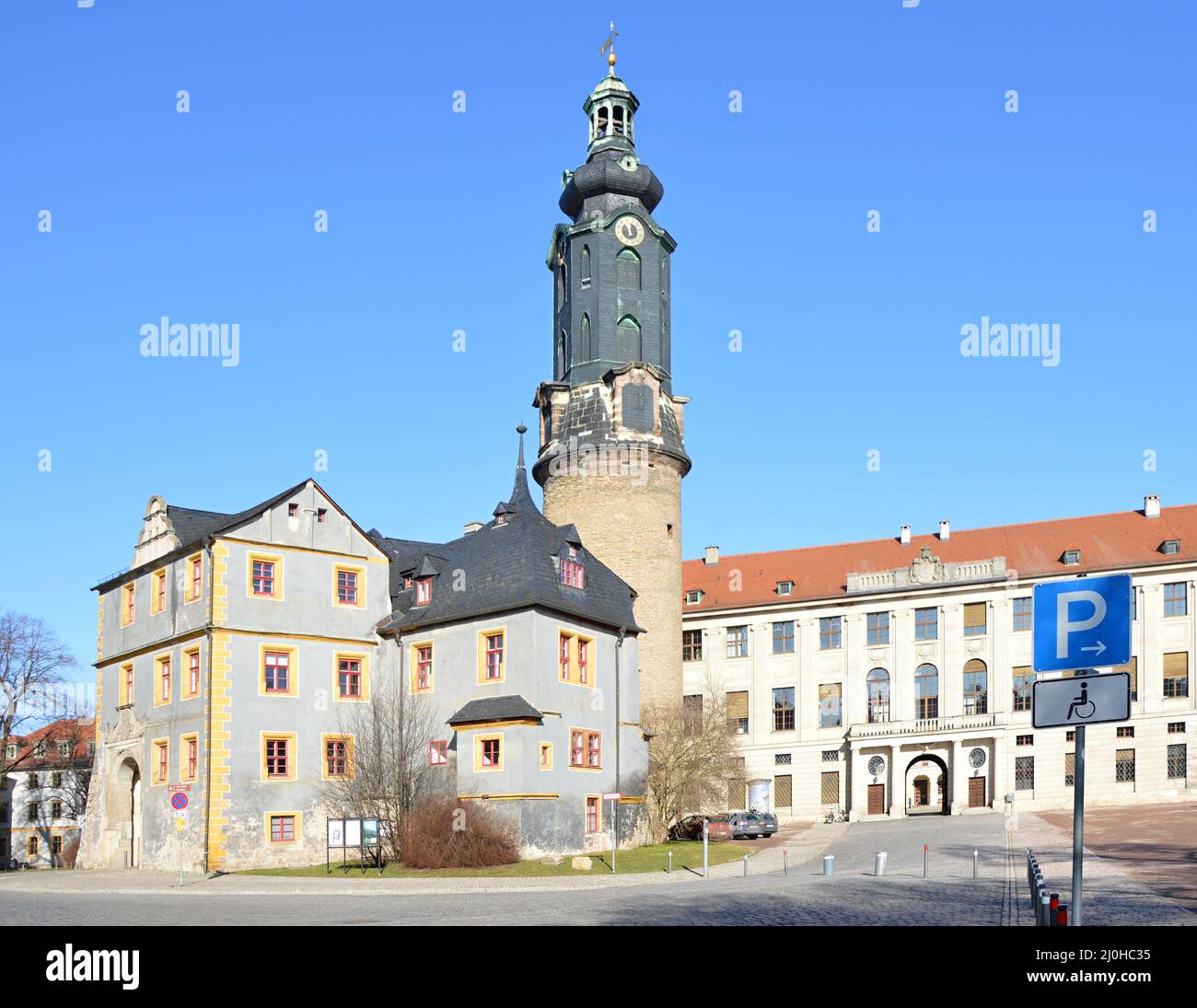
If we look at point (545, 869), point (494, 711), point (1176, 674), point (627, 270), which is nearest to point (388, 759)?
point (494, 711)

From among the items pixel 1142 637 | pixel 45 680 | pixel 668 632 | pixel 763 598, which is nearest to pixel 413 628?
pixel 668 632

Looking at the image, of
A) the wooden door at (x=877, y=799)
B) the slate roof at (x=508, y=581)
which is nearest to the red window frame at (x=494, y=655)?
the slate roof at (x=508, y=581)

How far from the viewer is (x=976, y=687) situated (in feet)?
223

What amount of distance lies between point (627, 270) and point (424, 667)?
27.0 metres

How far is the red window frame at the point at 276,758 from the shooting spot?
40062 millimetres

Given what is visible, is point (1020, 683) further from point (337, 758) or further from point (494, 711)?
point (337, 758)

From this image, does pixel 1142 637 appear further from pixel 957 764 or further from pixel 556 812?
pixel 556 812

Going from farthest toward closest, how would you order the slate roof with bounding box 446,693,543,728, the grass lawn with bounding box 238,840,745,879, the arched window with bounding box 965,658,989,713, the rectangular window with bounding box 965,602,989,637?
1. the rectangular window with bounding box 965,602,989,637
2. the arched window with bounding box 965,658,989,713
3. the slate roof with bounding box 446,693,543,728
4. the grass lawn with bounding box 238,840,745,879

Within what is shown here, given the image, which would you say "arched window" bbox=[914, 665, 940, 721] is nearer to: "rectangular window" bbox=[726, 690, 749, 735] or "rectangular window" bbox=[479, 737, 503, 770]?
"rectangular window" bbox=[726, 690, 749, 735]

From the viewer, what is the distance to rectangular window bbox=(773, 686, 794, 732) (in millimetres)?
71000

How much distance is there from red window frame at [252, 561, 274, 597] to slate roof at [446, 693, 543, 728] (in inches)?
268

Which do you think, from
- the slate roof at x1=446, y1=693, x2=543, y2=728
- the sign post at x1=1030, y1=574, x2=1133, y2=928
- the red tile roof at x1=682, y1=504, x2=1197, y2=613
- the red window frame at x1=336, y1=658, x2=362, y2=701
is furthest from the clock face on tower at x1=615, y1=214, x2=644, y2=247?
the sign post at x1=1030, y1=574, x2=1133, y2=928

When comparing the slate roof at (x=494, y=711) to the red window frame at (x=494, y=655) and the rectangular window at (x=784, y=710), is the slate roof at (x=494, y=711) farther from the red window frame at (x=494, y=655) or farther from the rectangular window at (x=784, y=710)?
the rectangular window at (x=784, y=710)

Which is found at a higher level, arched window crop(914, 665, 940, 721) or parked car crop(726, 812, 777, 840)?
arched window crop(914, 665, 940, 721)
